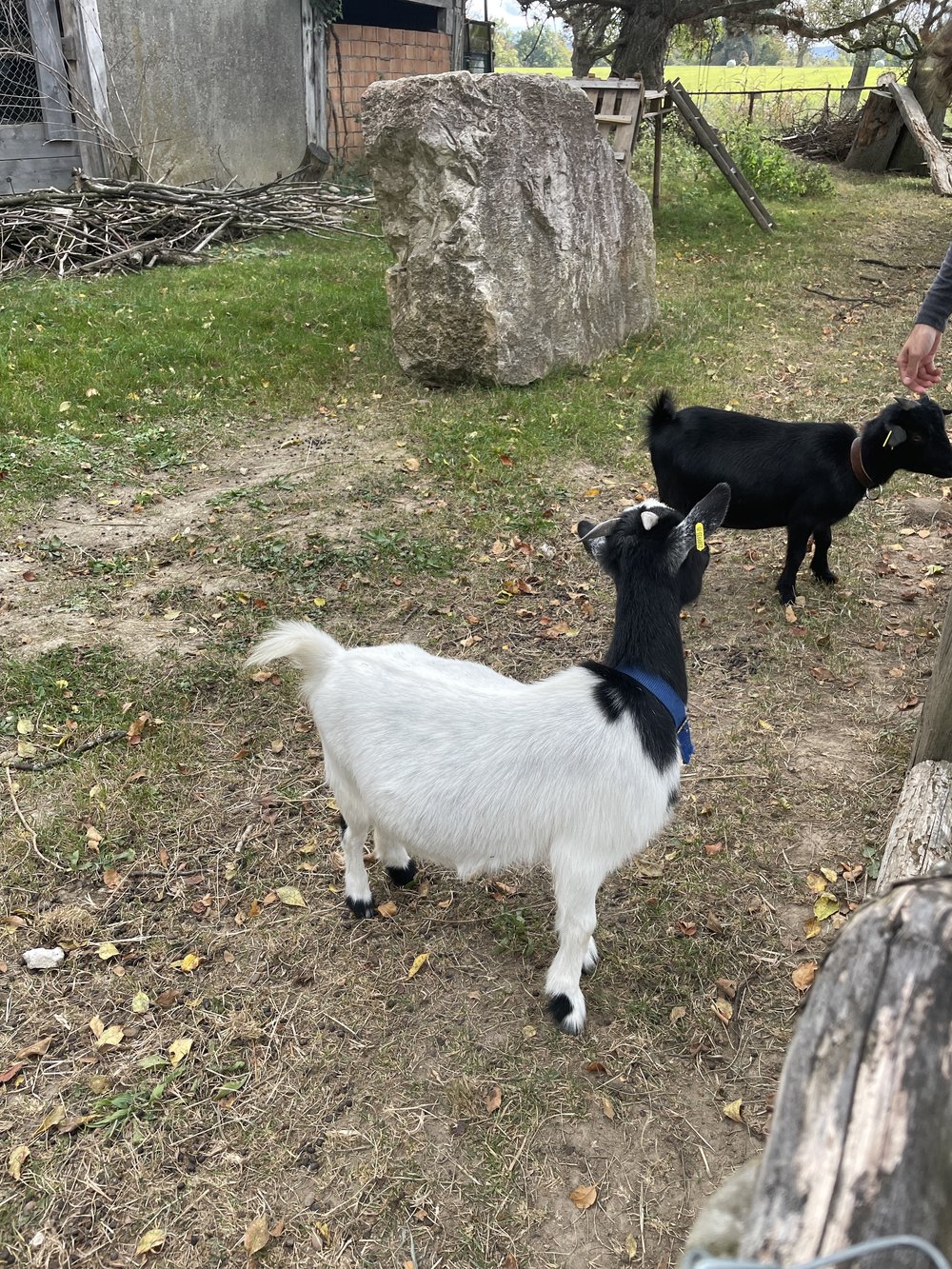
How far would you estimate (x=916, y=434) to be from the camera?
15.3 feet

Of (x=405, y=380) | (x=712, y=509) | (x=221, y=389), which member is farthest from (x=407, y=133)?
(x=712, y=509)

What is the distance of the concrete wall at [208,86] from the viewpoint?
1239 cm

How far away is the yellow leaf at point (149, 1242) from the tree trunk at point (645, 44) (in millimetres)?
18642

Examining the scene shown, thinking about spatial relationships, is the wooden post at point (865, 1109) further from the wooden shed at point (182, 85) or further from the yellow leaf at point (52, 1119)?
the wooden shed at point (182, 85)

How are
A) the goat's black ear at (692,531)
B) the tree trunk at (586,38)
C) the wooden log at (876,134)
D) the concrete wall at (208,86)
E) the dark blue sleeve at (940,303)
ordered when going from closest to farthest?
1. the goat's black ear at (692,531)
2. the dark blue sleeve at (940,303)
3. the concrete wall at (208,86)
4. the tree trunk at (586,38)
5. the wooden log at (876,134)

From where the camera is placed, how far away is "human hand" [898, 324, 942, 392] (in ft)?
11.4

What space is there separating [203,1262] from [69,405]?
22.1ft

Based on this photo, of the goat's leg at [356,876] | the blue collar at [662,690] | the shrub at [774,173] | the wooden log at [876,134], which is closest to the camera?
the blue collar at [662,690]

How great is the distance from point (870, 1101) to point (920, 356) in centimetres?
321

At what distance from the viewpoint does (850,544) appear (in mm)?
5680


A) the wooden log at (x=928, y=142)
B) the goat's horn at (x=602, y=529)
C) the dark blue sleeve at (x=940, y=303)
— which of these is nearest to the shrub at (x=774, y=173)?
the wooden log at (x=928, y=142)

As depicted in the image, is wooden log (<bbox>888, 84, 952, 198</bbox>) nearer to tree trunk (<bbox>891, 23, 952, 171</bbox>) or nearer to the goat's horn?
tree trunk (<bbox>891, 23, 952, 171</bbox>)

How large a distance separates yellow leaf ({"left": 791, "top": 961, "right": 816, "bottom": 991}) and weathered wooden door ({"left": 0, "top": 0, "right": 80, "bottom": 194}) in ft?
44.1

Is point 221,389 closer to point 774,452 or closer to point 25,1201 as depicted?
point 774,452
